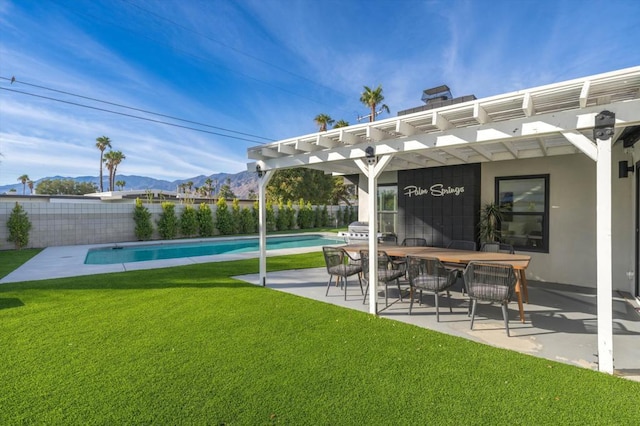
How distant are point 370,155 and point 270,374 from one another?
3.23 m

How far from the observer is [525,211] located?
6961 millimetres

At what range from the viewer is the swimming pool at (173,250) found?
11377 millimetres

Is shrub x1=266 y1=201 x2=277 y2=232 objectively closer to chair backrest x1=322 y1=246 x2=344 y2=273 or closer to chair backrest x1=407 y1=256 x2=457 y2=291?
chair backrest x1=322 y1=246 x2=344 y2=273

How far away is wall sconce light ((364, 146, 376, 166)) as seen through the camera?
4.73 meters

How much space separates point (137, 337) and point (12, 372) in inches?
43.7

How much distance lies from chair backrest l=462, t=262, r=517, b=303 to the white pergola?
985mm

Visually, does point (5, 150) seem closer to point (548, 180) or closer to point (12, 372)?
point (12, 372)

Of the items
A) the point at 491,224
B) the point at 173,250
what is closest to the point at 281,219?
the point at 173,250

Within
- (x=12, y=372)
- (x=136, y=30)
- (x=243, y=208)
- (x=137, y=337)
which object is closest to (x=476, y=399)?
(x=137, y=337)

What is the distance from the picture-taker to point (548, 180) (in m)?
6.61

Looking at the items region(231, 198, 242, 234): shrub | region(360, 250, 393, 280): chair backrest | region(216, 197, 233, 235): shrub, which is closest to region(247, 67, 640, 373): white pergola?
region(360, 250, 393, 280): chair backrest

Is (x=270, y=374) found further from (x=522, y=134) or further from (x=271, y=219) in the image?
(x=271, y=219)

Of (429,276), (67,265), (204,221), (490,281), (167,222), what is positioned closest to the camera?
(490,281)

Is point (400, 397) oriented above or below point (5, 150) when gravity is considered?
below
